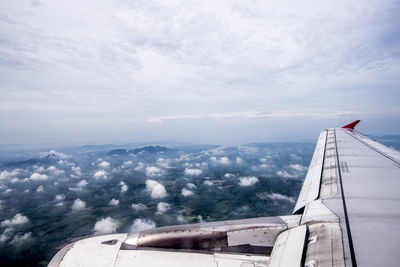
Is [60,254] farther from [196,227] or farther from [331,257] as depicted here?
[331,257]

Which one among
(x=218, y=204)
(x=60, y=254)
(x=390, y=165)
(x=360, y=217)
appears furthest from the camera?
(x=218, y=204)

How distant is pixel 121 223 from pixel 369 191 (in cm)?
17262

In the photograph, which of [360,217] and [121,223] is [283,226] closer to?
[360,217]

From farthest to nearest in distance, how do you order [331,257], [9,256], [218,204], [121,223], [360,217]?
[218,204], [121,223], [9,256], [360,217], [331,257]

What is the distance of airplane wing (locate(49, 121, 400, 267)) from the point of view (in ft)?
10.4

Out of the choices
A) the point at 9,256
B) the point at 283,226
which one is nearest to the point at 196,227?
the point at 283,226

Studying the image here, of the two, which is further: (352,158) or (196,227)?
(352,158)

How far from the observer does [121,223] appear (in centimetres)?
14775

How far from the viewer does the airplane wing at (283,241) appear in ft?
10.4

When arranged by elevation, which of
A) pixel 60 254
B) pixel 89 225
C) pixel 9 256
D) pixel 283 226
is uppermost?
pixel 283 226

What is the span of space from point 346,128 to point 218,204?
526ft

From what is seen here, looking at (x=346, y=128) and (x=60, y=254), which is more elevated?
(x=346, y=128)

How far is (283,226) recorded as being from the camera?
4.55m

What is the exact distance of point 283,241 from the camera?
159 inches
